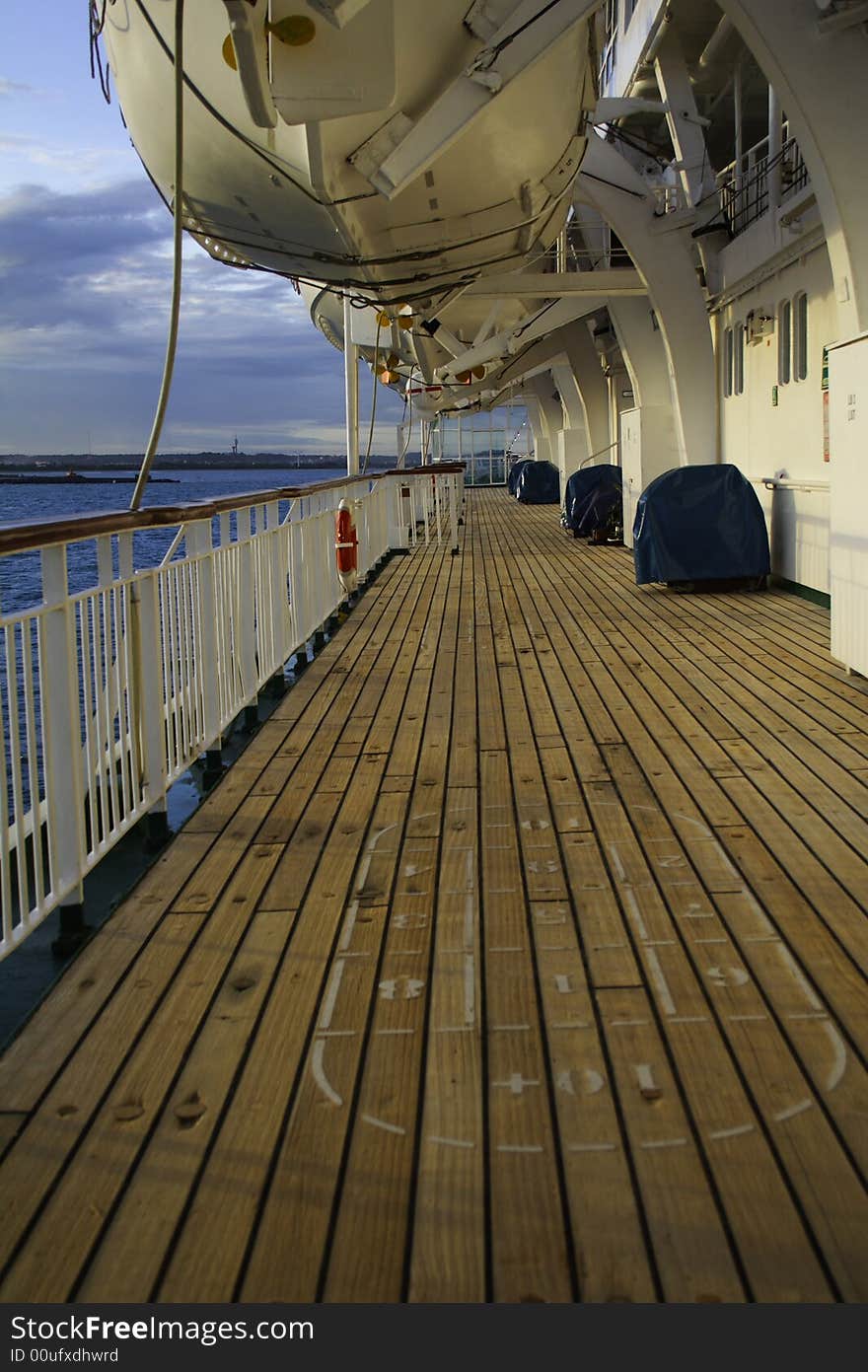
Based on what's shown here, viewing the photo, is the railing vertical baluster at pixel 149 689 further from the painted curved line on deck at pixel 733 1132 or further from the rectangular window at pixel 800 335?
the rectangular window at pixel 800 335

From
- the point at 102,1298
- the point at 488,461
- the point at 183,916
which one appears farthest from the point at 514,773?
the point at 488,461

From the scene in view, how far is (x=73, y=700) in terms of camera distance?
8.47 feet

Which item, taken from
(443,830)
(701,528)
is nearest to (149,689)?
(443,830)

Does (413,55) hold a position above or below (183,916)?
above

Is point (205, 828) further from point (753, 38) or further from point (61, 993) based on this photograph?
point (753, 38)

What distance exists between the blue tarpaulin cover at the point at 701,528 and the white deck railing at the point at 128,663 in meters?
2.64

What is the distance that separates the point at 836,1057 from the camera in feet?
6.40

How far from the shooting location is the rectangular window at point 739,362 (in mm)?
9781

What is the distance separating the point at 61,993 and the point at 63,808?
16.1 inches

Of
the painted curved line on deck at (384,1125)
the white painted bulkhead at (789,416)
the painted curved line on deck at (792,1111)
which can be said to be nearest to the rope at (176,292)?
the painted curved line on deck at (384,1125)

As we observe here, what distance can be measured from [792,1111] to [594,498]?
12039mm

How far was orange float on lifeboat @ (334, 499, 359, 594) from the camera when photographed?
25.2ft

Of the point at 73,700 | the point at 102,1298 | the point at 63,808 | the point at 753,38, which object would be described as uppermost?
the point at 753,38

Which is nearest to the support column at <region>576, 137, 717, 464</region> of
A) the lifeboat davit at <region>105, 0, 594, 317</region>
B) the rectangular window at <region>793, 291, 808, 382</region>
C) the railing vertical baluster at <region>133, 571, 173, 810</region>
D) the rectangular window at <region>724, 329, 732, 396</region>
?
the rectangular window at <region>724, 329, 732, 396</region>
